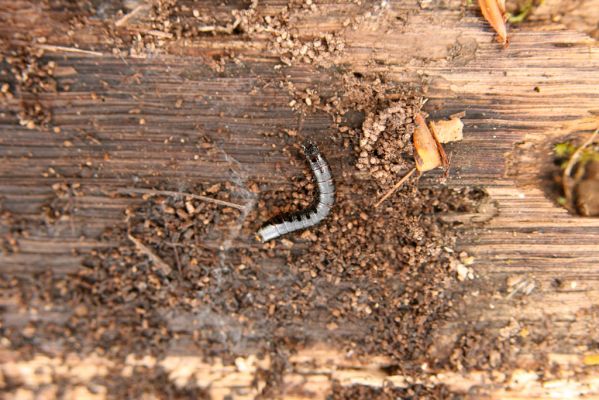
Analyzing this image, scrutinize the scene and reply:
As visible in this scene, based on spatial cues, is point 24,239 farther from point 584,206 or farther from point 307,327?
point 584,206

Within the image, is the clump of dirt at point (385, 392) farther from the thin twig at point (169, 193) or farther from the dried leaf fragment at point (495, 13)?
the dried leaf fragment at point (495, 13)

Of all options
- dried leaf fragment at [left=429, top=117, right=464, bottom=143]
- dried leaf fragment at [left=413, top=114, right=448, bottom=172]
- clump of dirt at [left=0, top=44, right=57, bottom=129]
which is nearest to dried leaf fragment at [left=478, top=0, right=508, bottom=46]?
dried leaf fragment at [left=429, top=117, right=464, bottom=143]

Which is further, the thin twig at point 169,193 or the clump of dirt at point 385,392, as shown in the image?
the clump of dirt at point 385,392

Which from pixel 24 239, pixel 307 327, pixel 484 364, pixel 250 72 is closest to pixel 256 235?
pixel 307 327

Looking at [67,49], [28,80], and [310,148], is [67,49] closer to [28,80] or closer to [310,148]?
[28,80]

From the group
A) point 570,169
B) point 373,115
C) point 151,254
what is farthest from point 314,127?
point 570,169

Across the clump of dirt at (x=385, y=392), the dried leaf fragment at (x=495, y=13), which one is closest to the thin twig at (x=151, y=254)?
the clump of dirt at (x=385, y=392)
